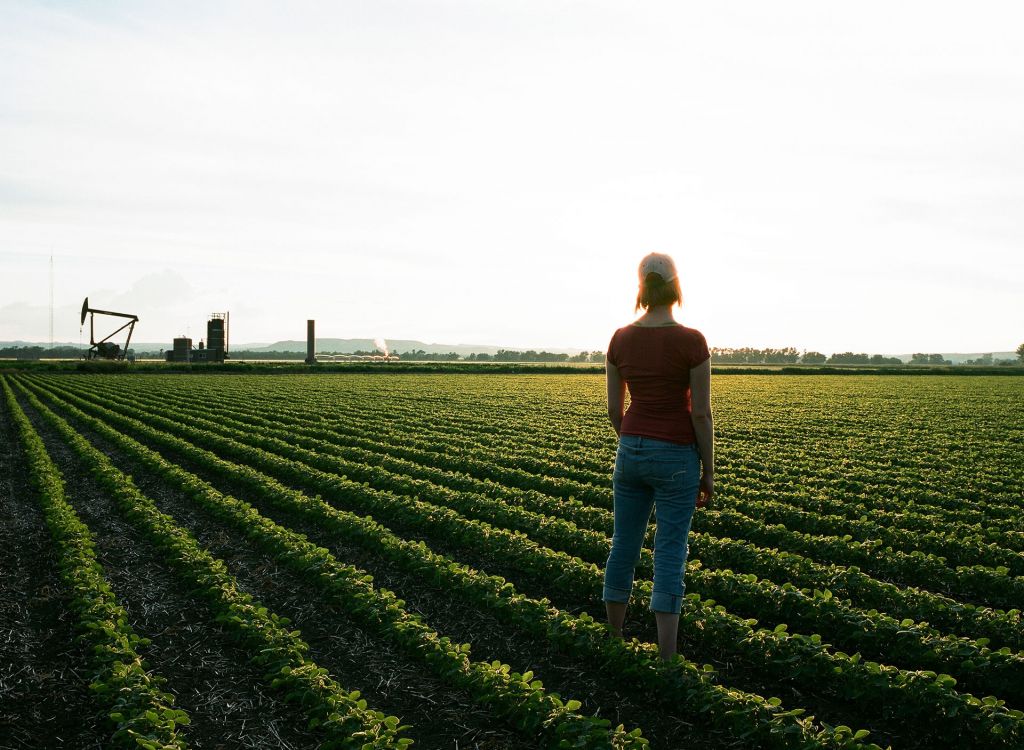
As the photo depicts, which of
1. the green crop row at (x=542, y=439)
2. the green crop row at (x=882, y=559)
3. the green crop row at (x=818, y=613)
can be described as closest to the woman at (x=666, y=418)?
the green crop row at (x=818, y=613)

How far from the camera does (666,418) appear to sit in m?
4.86

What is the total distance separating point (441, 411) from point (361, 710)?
2286cm

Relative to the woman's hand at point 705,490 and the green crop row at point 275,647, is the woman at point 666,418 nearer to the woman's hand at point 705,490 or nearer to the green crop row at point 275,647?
the woman's hand at point 705,490

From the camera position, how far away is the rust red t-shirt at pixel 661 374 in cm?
476

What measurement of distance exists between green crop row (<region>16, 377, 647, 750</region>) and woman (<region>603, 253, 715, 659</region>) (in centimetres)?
96

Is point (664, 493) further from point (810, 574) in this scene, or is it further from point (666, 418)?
point (810, 574)

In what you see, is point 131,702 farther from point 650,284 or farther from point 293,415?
point 293,415

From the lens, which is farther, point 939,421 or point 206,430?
point 939,421

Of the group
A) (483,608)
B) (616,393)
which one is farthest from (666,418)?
(483,608)

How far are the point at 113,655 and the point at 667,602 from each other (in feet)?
13.8

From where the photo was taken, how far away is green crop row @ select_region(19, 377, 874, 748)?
4527 mm

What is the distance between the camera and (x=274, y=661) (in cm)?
570

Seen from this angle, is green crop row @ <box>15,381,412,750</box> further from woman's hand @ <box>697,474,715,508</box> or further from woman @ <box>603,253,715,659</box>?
woman's hand @ <box>697,474,715,508</box>

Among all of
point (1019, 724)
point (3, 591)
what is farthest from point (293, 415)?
point (1019, 724)
